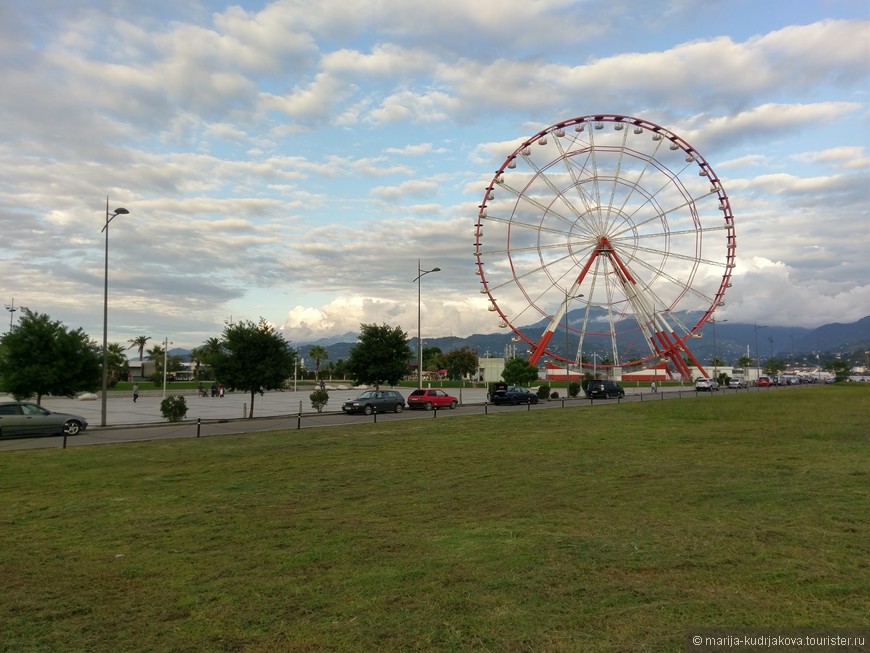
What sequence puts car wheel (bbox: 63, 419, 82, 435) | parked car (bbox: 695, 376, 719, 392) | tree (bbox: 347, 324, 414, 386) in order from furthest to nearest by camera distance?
parked car (bbox: 695, 376, 719, 392), tree (bbox: 347, 324, 414, 386), car wheel (bbox: 63, 419, 82, 435)

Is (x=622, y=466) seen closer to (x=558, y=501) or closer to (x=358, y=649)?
(x=558, y=501)

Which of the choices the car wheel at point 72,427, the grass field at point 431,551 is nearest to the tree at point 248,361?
the car wheel at point 72,427

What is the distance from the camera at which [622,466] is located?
48.0ft

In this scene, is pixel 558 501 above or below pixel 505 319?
below

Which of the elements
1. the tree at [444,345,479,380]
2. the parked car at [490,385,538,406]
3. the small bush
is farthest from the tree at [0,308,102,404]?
the tree at [444,345,479,380]

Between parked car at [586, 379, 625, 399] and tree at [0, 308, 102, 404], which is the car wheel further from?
parked car at [586, 379, 625, 399]

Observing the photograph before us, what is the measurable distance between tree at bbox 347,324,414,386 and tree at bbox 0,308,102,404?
1808 centimetres

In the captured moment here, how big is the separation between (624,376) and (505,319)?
1973 inches

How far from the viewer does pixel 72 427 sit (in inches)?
1035

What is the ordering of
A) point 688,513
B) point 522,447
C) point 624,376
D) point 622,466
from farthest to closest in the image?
point 624,376, point 522,447, point 622,466, point 688,513

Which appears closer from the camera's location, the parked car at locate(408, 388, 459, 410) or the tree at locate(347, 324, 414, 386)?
the parked car at locate(408, 388, 459, 410)

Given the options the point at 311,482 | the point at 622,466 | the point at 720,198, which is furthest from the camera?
the point at 720,198

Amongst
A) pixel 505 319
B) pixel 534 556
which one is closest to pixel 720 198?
pixel 505 319

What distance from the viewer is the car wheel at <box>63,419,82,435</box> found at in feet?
85.5
